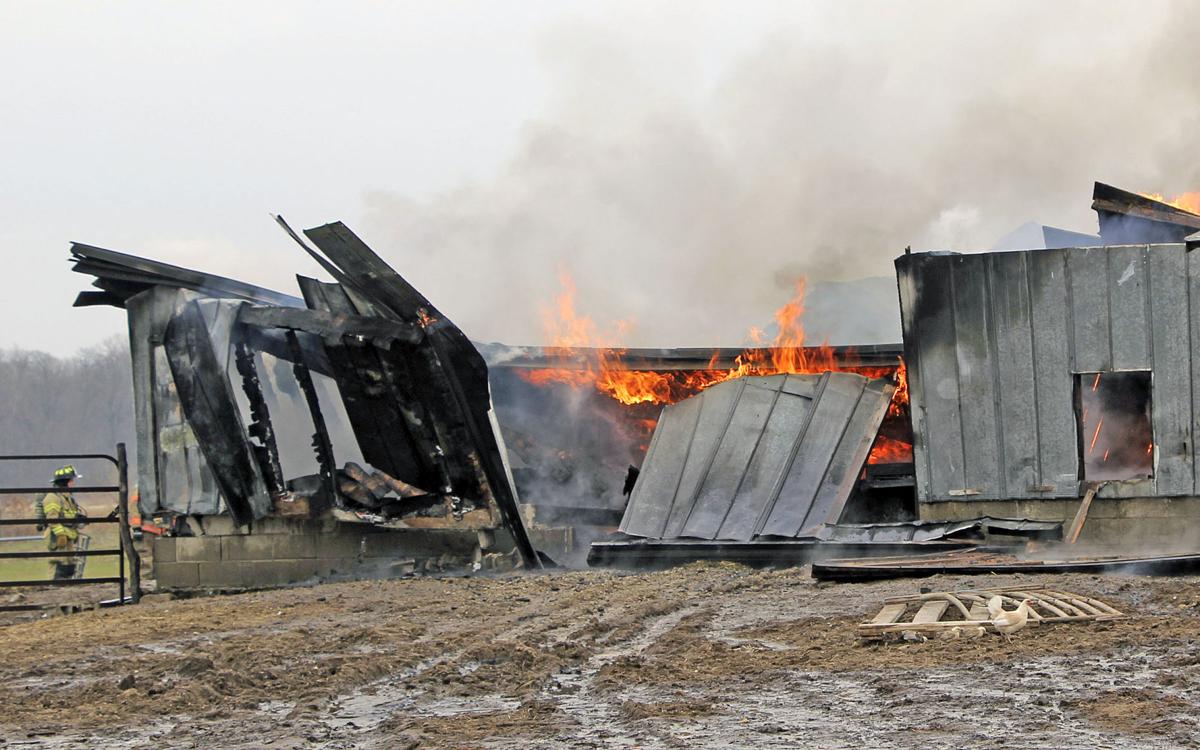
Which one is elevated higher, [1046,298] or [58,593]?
[1046,298]

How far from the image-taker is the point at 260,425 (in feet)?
48.6

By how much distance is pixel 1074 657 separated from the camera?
6832 millimetres

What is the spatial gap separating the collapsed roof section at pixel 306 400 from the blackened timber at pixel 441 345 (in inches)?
0.6

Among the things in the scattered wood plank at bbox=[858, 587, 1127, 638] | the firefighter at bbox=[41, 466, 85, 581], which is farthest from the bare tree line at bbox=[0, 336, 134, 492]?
the scattered wood plank at bbox=[858, 587, 1127, 638]

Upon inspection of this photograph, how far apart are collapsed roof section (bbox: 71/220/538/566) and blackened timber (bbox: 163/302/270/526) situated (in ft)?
0.05

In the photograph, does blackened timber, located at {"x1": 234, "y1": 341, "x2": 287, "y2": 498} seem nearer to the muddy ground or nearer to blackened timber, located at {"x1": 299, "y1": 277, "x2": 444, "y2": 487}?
blackened timber, located at {"x1": 299, "y1": 277, "x2": 444, "y2": 487}

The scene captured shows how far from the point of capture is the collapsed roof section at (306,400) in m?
14.1

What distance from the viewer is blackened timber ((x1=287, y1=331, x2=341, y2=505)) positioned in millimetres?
14828

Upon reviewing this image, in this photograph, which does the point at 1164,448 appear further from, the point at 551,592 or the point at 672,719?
the point at 672,719

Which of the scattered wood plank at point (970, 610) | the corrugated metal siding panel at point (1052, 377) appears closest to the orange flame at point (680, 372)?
the corrugated metal siding panel at point (1052, 377)

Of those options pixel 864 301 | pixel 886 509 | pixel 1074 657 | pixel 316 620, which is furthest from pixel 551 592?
pixel 864 301

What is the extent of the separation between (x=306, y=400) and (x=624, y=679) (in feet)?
29.5

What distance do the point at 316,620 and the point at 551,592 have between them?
2365 millimetres

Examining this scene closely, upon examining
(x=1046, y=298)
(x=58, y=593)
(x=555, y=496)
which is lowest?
(x=58, y=593)
